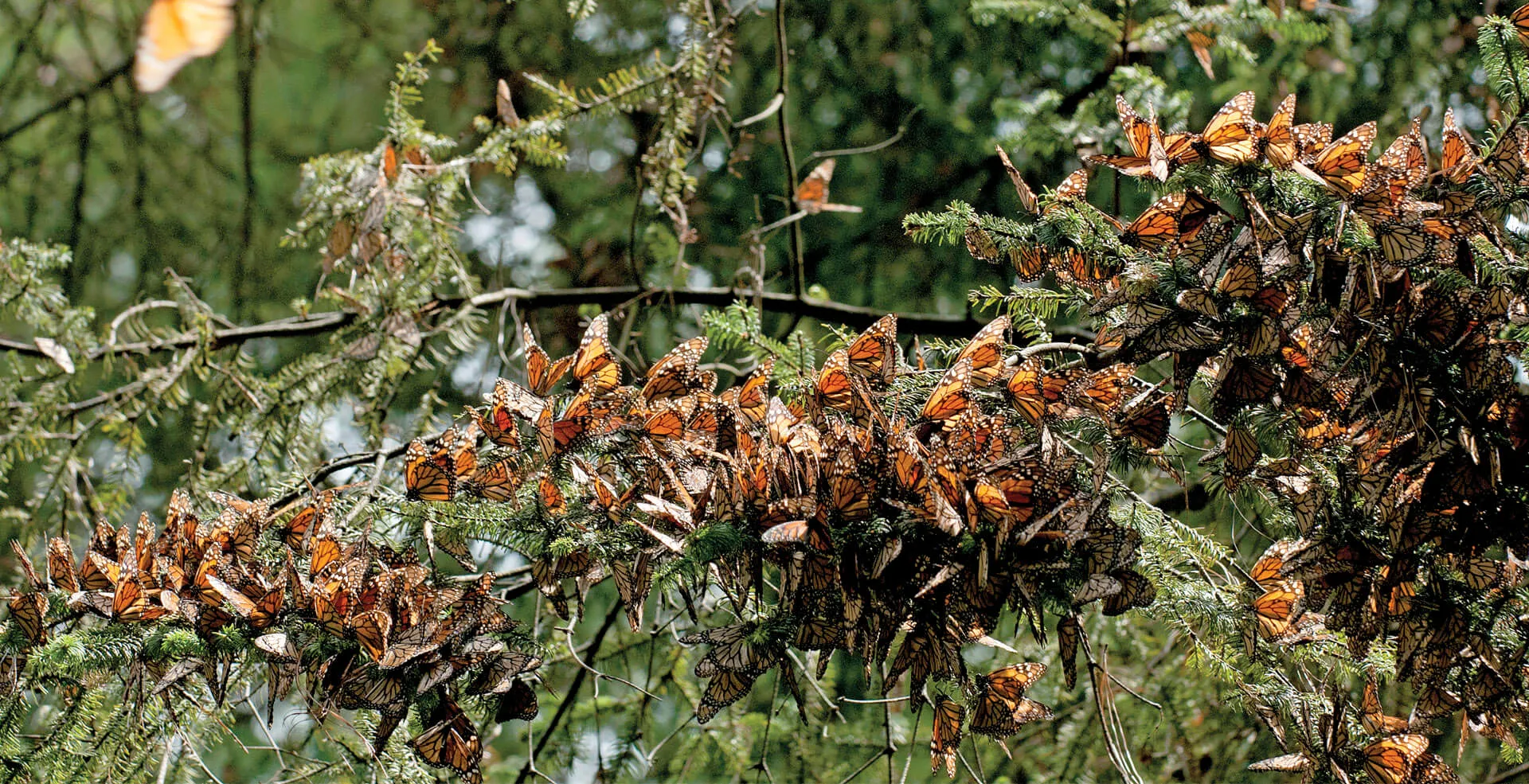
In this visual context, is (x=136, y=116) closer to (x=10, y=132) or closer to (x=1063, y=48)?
(x=10, y=132)

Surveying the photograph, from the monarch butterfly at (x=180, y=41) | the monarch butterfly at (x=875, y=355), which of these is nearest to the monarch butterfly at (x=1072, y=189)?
the monarch butterfly at (x=875, y=355)

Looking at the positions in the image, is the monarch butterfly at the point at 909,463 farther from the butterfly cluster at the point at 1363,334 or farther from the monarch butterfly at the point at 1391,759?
the monarch butterfly at the point at 1391,759

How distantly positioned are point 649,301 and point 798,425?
3.20 feet

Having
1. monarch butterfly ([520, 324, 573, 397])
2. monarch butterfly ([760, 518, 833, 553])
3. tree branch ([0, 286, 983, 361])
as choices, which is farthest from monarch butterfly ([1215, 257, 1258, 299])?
tree branch ([0, 286, 983, 361])

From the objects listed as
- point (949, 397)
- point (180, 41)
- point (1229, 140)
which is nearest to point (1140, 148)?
point (1229, 140)

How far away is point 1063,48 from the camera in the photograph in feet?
6.24

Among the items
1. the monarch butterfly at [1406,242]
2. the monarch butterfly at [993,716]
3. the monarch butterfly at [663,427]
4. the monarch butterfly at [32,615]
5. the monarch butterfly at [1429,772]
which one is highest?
the monarch butterfly at [32,615]

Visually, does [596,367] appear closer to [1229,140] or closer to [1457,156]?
[1229,140]

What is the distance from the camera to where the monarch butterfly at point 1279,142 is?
50cm

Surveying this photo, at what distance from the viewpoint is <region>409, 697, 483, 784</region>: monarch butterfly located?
55 cm

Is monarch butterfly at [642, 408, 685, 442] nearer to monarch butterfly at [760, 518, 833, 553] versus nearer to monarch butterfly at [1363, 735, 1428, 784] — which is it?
monarch butterfly at [760, 518, 833, 553]

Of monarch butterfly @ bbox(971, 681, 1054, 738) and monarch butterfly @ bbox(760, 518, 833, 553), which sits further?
monarch butterfly @ bbox(971, 681, 1054, 738)

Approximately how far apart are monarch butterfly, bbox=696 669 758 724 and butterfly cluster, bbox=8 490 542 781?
0.09 metres

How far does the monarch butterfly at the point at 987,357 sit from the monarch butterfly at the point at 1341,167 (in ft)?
0.52
